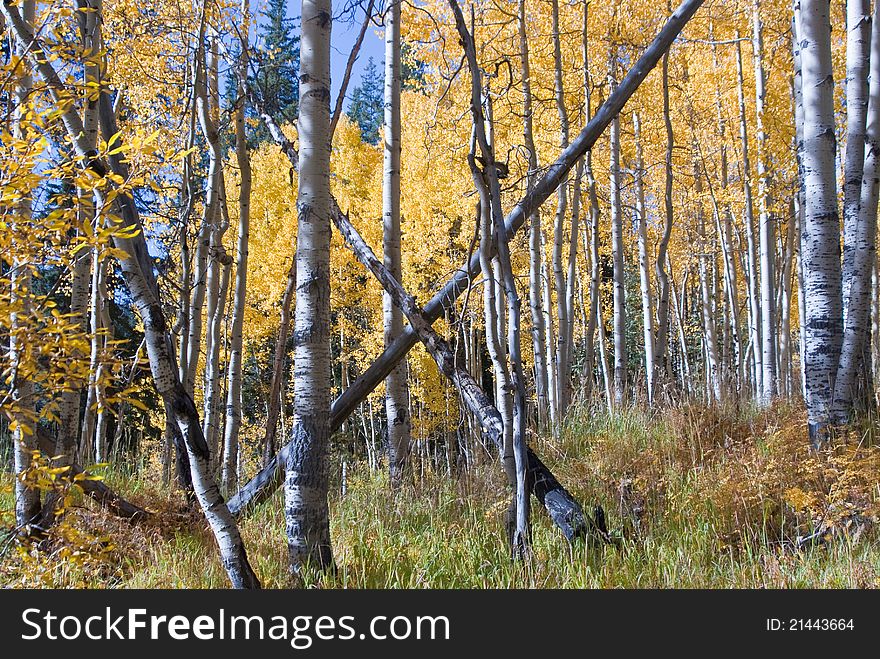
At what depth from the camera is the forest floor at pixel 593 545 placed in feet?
10.2

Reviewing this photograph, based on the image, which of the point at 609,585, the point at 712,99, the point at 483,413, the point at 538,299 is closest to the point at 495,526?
the point at 483,413

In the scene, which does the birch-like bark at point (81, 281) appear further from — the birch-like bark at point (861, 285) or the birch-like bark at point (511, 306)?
the birch-like bark at point (861, 285)

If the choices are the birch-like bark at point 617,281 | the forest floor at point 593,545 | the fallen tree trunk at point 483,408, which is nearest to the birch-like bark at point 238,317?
the forest floor at point 593,545

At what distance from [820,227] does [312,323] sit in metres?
3.29

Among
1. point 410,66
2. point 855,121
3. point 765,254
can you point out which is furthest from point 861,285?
point 410,66

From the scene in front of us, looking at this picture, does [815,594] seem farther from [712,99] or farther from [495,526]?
[712,99]

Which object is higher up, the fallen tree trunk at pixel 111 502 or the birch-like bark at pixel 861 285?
the birch-like bark at pixel 861 285

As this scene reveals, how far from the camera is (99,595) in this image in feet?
9.43

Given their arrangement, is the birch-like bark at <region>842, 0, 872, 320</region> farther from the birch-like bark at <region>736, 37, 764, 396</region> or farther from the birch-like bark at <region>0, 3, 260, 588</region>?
the birch-like bark at <region>736, 37, 764, 396</region>

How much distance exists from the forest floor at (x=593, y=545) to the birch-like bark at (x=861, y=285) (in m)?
0.26

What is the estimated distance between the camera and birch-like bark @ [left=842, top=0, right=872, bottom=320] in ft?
14.3

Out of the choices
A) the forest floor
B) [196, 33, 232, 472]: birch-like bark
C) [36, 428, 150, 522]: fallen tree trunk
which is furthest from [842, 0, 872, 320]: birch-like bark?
[36, 428, 150, 522]: fallen tree trunk

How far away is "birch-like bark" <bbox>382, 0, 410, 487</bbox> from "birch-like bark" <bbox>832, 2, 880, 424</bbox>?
2.98 metres

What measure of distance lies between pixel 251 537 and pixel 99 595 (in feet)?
3.45
